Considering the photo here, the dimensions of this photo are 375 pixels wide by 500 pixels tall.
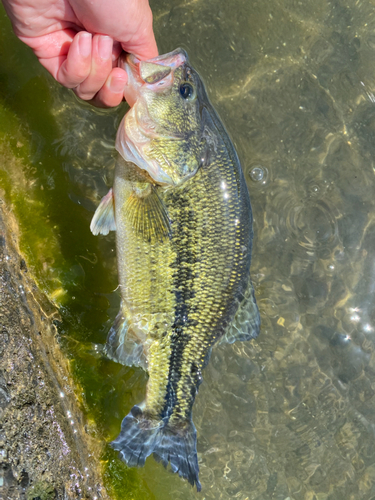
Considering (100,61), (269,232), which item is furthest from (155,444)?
(100,61)

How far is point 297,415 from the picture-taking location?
3.25m

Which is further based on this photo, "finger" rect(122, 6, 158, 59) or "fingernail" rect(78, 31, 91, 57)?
"finger" rect(122, 6, 158, 59)

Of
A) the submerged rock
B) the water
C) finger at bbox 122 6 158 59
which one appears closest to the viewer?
the submerged rock

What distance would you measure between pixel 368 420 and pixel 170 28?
11.7 feet

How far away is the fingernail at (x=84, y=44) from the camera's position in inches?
83.3

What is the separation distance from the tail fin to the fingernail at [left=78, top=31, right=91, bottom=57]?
2089 mm

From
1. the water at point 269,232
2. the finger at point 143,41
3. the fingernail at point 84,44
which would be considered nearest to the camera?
the fingernail at point 84,44

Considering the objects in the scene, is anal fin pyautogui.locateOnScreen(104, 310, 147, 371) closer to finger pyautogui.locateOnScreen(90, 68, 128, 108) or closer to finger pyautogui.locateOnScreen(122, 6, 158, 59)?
finger pyautogui.locateOnScreen(90, 68, 128, 108)

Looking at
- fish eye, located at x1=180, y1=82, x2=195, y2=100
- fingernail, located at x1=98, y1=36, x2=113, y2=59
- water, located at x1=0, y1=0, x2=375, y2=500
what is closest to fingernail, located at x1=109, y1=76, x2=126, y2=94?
fingernail, located at x1=98, y1=36, x2=113, y2=59

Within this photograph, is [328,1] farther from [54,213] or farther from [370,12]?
[54,213]

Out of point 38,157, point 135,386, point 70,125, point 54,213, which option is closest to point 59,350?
point 135,386

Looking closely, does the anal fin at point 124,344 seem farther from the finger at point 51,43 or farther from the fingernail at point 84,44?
the finger at point 51,43

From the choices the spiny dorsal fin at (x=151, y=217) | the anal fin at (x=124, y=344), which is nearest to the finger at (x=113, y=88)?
the spiny dorsal fin at (x=151, y=217)

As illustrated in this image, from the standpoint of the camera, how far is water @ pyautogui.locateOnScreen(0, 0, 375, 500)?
3100 mm
